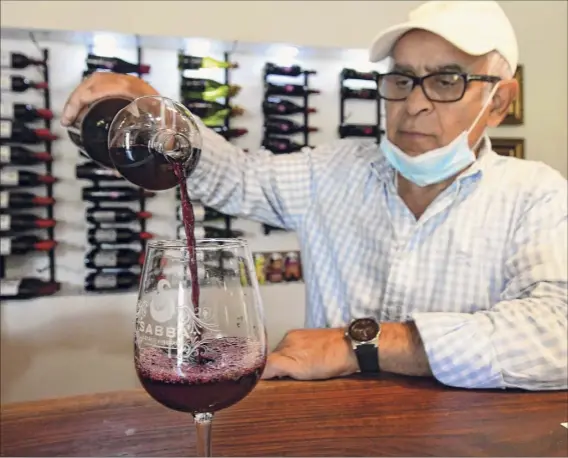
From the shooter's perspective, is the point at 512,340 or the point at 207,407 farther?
the point at 512,340

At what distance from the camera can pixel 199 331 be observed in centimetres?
50

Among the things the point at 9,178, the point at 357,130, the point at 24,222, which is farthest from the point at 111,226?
the point at 357,130

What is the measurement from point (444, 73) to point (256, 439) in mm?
933

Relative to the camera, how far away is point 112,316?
2.61m

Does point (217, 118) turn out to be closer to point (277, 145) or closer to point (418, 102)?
point (277, 145)

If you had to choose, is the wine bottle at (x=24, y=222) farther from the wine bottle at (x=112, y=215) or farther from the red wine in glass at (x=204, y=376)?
the red wine in glass at (x=204, y=376)

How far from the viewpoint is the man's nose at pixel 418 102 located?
133cm

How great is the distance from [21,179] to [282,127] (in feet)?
3.73

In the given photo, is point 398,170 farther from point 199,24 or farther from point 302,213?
point 199,24

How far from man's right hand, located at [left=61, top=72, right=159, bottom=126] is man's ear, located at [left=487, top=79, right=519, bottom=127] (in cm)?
84

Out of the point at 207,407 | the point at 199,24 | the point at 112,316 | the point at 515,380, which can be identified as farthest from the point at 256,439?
the point at 199,24

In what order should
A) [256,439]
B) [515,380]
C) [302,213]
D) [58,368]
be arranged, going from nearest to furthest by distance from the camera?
[256,439] → [515,380] → [302,213] → [58,368]

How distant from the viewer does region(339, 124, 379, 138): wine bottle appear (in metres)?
2.94

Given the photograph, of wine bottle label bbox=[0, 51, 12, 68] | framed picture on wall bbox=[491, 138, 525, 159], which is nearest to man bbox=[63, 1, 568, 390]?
wine bottle label bbox=[0, 51, 12, 68]
